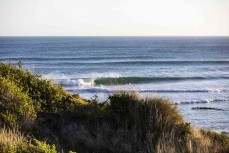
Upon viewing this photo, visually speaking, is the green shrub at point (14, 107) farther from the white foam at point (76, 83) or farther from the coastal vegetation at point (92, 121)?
the white foam at point (76, 83)

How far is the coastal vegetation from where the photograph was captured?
8.09 metres

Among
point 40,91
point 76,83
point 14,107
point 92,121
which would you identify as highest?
point 40,91

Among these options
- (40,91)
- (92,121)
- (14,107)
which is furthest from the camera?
(40,91)

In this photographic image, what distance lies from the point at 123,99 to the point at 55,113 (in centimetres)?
181

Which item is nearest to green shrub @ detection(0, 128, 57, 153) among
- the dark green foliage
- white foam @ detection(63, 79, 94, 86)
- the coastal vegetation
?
the coastal vegetation

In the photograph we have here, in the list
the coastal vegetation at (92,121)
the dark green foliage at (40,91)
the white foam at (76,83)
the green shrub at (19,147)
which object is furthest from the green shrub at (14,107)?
the white foam at (76,83)

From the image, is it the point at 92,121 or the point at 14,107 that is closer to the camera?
the point at 14,107

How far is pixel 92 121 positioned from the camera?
9016mm

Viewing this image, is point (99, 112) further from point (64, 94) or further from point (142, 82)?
point (142, 82)

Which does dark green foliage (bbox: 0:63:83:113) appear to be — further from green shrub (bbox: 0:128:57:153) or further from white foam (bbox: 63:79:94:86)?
white foam (bbox: 63:79:94:86)

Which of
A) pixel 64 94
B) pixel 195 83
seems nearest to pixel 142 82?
pixel 195 83

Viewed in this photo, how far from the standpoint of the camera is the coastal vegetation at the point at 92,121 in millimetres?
8094

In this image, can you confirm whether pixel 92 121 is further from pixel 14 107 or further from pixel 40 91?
pixel 14 107

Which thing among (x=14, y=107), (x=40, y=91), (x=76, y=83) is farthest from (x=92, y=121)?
(x=76, y=83)
